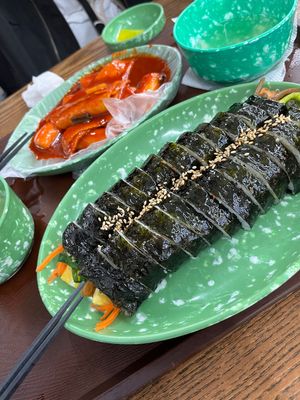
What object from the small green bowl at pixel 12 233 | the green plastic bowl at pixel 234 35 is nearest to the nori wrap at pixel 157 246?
the small green bowl at pixel 12 233

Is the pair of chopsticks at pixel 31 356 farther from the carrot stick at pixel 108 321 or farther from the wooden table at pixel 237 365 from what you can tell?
the wooden table at pixel 237 365

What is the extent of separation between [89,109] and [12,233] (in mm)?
849

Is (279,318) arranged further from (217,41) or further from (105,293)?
(217,41)

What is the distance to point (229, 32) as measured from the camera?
2184mm

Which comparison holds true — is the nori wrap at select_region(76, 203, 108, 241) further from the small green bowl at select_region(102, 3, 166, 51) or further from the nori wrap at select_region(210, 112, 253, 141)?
the small green bowl at select_region(102, 3, 166, 51)

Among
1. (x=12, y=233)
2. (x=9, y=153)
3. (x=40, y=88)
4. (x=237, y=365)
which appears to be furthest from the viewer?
(x=40, y=88)

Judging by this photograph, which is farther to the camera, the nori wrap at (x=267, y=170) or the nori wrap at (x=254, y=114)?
the nori wrap at (x=254, y=114)

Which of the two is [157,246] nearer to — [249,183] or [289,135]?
[249,183]

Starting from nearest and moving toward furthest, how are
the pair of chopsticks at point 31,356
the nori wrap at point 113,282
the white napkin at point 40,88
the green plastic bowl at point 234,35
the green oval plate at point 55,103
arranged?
1. the pair of chopsticks at point 31,356
2. the nori wrap at point 113,282
3. the green plastic bowl at point 234,35
4. the green oval plate at point 55,103
5. the white napkin at point 40,88

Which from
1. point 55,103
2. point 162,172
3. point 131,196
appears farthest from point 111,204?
point 55,103

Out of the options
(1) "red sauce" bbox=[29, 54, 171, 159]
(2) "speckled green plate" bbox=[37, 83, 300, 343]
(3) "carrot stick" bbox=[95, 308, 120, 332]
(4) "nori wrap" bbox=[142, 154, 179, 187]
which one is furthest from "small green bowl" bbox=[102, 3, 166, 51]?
(3) "carrot stick" bbox=[95, 308, 120, 332]

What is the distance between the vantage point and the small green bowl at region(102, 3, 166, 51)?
2.51 m

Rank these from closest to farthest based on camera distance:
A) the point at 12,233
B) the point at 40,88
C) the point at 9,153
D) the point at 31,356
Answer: the point at 31,356, the point at 12,233, the point at 9,153, the point at 40,88

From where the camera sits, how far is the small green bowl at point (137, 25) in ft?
8.24
